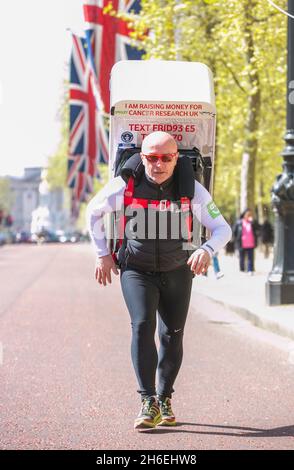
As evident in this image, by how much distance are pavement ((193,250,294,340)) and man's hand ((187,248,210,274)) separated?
532cm

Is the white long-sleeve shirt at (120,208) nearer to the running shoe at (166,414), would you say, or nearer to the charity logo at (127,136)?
the charity logo at (127,136)

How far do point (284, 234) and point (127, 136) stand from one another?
8.40 metres

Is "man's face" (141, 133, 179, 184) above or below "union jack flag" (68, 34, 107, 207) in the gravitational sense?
below

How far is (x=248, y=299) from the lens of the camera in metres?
16.5

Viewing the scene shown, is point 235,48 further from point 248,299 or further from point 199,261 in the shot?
point 199,261

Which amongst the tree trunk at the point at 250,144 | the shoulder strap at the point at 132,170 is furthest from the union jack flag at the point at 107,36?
the shoulder strap at the point at 132,170

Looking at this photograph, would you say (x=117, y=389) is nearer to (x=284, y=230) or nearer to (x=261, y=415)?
(x=261, y=415)

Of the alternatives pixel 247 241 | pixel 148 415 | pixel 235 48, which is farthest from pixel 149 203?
pixel 247 241

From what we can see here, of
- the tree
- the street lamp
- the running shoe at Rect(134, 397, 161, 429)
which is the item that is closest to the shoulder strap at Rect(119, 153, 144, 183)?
the running shoe at Rect(134, 397, 161, 429)

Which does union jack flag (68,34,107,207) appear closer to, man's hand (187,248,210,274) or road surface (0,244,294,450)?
road surface (0,244,294,450)

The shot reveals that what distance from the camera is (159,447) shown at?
568 cm

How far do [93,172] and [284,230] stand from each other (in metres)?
30.8

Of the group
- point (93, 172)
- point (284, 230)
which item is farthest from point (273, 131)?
point (284, 230)

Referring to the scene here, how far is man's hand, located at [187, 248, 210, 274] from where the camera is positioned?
238 inches
